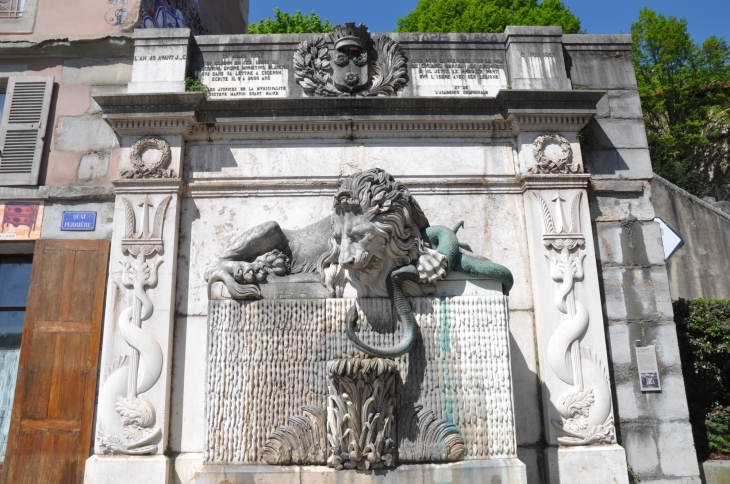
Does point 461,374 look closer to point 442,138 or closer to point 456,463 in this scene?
point 456,463

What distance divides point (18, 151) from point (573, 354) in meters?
5.89

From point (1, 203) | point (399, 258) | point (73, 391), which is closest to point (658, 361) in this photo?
point (399, 258)

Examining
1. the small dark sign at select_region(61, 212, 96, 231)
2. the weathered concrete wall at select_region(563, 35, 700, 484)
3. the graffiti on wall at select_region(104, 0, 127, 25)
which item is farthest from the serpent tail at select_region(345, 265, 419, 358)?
the graffiti on wall at select_region(104, 0, 127, 25)

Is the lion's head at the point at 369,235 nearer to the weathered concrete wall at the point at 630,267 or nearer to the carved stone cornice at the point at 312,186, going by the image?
the carved stone cornice at the point at 312,186

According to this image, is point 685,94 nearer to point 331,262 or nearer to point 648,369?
point 648,369

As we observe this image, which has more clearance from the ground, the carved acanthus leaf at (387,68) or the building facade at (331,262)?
the carved acanthus leaf at (387,68)

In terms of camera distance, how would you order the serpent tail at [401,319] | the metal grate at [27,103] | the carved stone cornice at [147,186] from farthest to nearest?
1. the metal grate at [27,103]
2. the carved stone cornice at [147,186]
3. the serpent tail at [401,319]

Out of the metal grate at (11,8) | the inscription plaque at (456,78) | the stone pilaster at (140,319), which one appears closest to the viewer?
the stone pilaster at (140,319)

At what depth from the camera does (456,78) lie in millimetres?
6043

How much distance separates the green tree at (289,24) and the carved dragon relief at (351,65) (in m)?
11.8

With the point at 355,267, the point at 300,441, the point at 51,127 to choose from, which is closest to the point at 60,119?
the point at 51,127

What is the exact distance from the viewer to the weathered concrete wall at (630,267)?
5.11 metres

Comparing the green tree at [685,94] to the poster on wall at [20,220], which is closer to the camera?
the poster on wall at [20,220]

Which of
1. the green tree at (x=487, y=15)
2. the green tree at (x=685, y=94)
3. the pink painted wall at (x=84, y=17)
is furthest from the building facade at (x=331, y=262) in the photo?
the green tree at (x=685, y=94)
